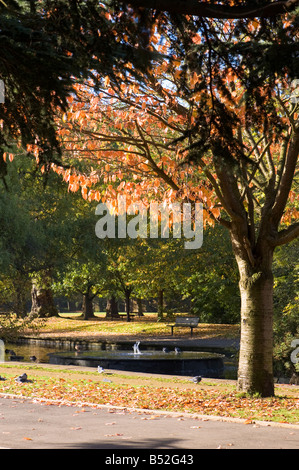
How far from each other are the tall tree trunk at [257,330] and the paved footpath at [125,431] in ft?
8.23

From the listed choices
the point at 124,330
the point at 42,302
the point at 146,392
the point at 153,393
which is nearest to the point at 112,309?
the point at 42,302

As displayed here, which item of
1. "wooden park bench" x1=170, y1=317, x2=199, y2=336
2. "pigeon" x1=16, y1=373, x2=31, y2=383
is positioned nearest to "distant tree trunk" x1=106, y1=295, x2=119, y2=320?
"wooden park bench" x1=170, y1=317, x2=199, y2=336

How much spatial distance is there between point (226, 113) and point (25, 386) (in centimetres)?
855

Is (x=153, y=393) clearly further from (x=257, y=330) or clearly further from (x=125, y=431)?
(x=125, y=431)

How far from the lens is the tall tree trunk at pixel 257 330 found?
41.7 feet

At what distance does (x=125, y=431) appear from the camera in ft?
30.0

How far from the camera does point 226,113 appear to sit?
7.99 meters

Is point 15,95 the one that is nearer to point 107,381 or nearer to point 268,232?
point 268,232

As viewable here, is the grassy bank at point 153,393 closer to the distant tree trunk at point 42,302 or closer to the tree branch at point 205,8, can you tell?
the tree branch at point 205,8

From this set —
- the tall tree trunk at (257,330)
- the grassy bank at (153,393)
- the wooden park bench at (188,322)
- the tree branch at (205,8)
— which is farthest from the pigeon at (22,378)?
the wooden park bench at (188,322)

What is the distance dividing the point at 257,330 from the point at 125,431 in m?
4.35

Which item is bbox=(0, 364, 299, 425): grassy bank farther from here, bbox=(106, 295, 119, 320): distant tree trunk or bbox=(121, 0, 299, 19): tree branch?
bbox=(106, 295, 119, 320): distant tree trunk
